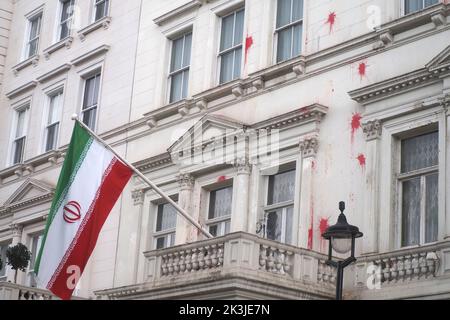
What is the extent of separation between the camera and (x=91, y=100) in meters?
26.4

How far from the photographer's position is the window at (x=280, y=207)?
19.2m

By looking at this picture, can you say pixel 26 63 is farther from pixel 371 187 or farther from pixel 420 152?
pixel 420 152

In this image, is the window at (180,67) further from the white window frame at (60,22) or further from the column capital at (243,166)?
the white window frame at (60,22)

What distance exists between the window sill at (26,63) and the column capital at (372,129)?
13.8 m

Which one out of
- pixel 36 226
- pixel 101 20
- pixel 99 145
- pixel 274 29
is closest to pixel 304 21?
pixel 274 29

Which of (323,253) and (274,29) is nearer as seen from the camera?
(323,253)

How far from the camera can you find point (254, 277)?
1611 cm

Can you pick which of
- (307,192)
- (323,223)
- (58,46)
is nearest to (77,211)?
(307,192)

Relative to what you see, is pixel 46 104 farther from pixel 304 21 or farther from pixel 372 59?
pixel 372 59

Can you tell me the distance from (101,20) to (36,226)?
5.59m

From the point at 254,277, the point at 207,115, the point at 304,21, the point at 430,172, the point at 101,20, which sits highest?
the point at 101,20

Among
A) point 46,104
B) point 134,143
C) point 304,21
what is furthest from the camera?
point 46,104

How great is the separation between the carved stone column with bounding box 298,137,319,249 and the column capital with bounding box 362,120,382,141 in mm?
1205

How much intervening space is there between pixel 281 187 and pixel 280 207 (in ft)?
1.36
